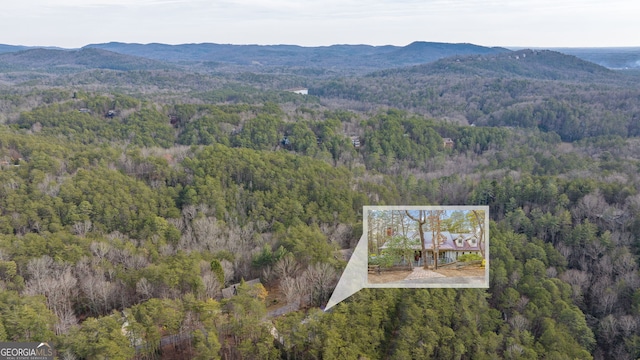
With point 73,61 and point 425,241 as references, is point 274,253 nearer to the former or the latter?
point 425,241

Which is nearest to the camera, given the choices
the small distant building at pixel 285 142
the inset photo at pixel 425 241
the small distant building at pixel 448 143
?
the inset photo at pixel 425 241

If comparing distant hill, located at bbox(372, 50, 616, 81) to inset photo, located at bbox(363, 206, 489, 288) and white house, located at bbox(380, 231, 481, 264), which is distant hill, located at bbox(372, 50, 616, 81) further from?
white house, located at bbox(380, 231, 481, 264)

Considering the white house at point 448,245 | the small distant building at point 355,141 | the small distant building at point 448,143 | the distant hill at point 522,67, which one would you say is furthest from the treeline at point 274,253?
the distant hill at point 522,67

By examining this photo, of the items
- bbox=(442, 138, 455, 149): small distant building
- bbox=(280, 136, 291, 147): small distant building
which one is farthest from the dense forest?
bbox=(442, 138, 455, 149): small distant building

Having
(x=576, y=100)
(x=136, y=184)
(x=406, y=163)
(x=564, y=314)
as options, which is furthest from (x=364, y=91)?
(x=564, y=314)

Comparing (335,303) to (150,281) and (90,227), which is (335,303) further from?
(90,227)

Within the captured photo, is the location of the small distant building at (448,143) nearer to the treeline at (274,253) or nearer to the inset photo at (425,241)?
the treeline at (274,253)
